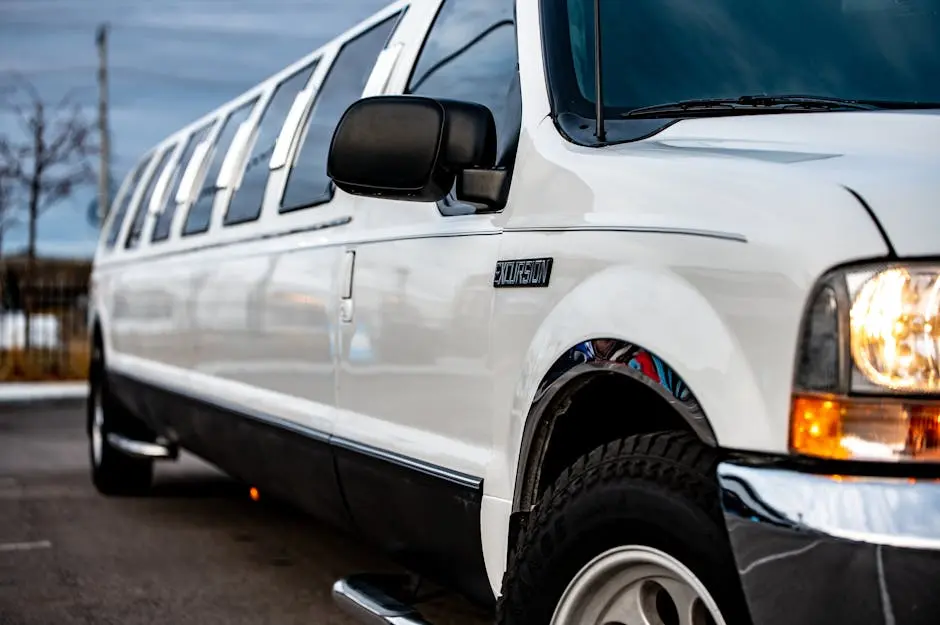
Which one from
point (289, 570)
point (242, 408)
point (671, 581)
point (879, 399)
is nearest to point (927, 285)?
point (879, 399)

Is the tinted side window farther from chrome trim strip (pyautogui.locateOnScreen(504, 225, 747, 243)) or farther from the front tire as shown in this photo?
the front tire

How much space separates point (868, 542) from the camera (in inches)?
77.4

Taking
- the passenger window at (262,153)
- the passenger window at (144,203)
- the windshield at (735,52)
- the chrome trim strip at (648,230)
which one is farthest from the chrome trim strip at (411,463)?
the passenger window at (144,203)

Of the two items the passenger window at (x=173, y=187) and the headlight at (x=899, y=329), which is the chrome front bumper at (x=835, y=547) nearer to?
the headlight at (x=899, y=329)

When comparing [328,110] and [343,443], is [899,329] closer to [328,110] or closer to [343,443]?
[343,443]

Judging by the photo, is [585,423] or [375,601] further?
[375,601]

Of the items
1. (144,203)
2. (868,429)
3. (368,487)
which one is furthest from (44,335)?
(868,429)

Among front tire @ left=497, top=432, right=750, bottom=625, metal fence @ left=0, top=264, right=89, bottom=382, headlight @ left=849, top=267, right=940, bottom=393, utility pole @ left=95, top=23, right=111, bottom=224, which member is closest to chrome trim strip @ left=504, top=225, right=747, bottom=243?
headlight @ left=849, top=267, right=940, bottom=393

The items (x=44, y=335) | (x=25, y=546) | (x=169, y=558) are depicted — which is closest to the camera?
(x=169, y=558)

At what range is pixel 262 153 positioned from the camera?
532 centimetres

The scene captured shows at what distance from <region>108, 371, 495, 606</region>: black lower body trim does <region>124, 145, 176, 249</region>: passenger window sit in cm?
246

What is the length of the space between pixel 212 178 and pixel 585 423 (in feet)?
12.4

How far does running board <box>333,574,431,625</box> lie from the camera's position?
326 centimetres

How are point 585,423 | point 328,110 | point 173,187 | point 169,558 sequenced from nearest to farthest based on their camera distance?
1. point 585,423
2. point 328,110
3. point 169,558
4. point 173,187
